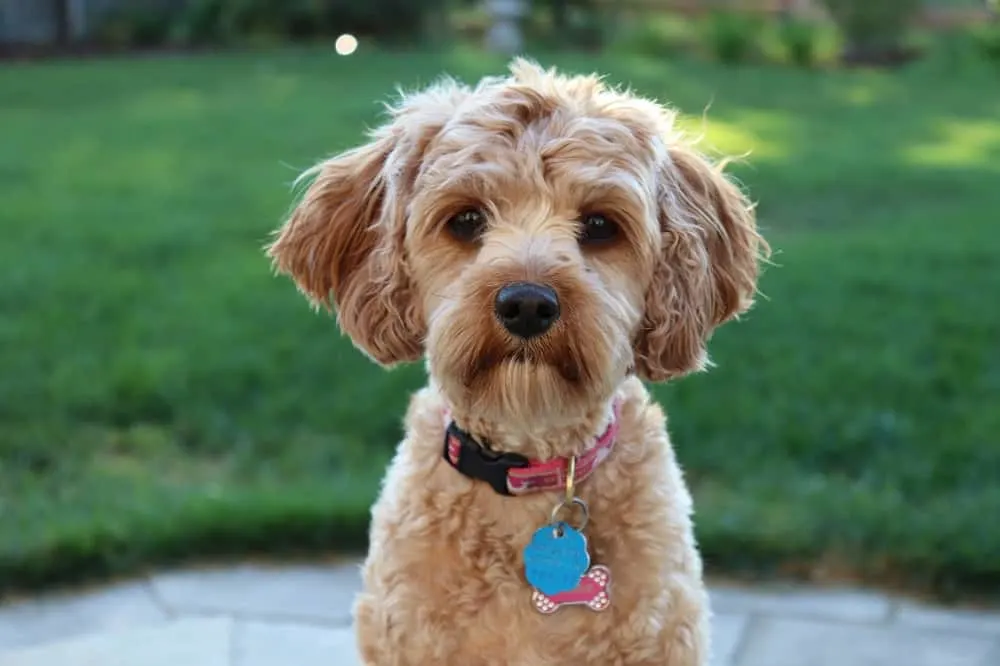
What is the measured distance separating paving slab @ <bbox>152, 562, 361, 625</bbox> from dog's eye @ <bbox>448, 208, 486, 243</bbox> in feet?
5.34

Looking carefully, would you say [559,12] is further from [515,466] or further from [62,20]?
[515,466]

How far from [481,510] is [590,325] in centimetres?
54

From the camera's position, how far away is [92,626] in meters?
3.74

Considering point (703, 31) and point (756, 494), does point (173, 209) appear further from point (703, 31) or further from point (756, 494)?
point (703, 31)

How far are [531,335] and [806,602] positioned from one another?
1.90 m

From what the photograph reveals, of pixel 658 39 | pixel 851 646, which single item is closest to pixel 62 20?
pixel 658 39

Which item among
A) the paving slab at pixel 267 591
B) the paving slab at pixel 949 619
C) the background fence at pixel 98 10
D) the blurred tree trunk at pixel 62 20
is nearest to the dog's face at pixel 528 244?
the paving slab at pixel 267 591

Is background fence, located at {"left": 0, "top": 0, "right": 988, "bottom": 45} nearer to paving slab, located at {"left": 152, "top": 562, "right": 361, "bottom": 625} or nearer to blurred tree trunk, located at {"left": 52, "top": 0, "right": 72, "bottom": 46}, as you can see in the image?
blurred tree trunk, located at {"left": 52, "top": 0, "right": 72, "bottom": 46}

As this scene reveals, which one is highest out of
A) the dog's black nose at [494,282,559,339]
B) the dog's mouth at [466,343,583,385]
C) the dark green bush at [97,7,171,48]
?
the dog's black nose at [494,282,559,339]

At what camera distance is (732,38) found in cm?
1645

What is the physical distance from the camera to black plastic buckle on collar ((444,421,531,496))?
106 inches

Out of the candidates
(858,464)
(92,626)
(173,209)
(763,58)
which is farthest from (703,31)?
(92,626)

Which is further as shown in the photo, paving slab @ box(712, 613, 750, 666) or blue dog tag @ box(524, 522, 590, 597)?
paving slab @ box(712, 613, 750, 666)

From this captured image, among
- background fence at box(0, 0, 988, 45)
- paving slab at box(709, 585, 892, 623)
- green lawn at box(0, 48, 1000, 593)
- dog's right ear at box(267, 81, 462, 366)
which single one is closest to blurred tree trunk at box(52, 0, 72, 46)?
background fence at box(0, 0, 988, 45)
